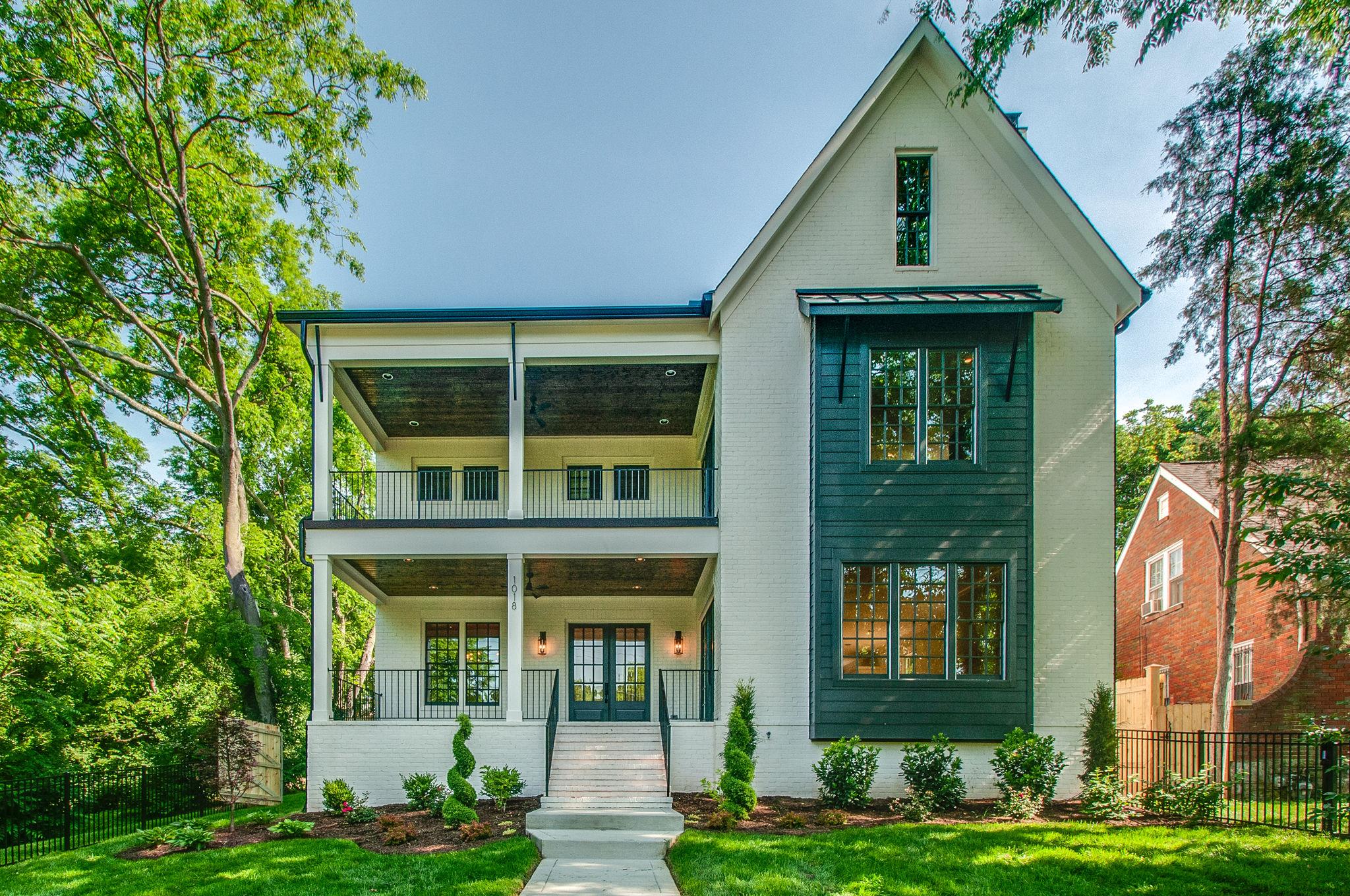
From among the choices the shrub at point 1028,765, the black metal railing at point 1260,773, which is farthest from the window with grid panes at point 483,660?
the black metal railing at point 1260,773

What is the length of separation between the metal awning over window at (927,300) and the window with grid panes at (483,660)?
9577 millimetres

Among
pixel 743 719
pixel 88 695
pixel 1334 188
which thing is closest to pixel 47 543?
pixel 88 695

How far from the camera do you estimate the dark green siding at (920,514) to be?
13.0m

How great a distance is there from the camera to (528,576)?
54.5 feet

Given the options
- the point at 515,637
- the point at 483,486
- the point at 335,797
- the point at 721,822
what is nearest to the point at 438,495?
the point at 483,486

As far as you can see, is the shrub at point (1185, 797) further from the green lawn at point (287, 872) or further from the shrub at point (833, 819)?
the green lawn at point (287, 872)

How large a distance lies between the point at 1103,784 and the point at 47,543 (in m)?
21.7

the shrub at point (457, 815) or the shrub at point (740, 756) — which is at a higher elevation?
the shrub at point (740, 756)

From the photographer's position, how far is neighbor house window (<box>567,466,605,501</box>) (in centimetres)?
1789

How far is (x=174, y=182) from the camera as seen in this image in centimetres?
1975

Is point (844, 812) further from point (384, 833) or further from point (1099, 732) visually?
point (384, 833)

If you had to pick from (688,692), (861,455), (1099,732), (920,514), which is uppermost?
(861,455)

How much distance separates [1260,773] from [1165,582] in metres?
8.25

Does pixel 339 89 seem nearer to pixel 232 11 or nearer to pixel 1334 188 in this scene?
pixel 232 11
